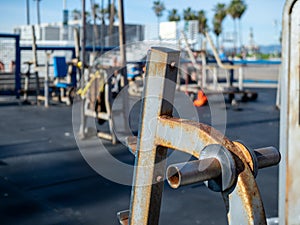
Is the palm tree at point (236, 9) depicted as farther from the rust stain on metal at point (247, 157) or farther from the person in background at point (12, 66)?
the rust stain on metal at point (247, 157)

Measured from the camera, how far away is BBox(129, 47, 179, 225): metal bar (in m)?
1.18

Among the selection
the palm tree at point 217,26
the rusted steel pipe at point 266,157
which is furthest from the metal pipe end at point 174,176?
the palm tree at point 217,26

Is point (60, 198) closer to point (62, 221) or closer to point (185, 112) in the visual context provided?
point (62, 221)

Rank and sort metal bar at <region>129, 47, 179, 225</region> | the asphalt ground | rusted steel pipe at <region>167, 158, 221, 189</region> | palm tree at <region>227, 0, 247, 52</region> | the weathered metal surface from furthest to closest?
1. palm tree at <region>227, 0, 247, 52</region>
2. the asphalt ground
3. metal bar at <region>129, 47, 179, 225</region>
4. rusted steel pipe at <region>167, 158, 221, 189</region>
5. the weathered metal surface

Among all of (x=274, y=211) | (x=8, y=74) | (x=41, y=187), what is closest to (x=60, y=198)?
(x=41, y=187)

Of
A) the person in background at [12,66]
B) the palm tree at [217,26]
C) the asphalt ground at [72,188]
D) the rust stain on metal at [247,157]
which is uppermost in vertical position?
the palm tree at [217,26]

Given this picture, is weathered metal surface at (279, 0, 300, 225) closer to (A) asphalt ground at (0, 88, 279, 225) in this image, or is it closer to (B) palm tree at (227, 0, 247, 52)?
(A) asphalt ground at (0, 88, 279, 225)

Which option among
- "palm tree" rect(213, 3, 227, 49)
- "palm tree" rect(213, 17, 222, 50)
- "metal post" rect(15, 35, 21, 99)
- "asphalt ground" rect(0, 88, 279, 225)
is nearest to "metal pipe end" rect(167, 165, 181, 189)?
"asphalt ground" rect(0, 88, 279, 225)

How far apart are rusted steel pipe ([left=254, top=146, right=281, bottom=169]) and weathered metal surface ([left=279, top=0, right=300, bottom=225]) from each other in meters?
0.27

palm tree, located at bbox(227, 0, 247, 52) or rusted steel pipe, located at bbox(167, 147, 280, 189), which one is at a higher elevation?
palm tree, located at bbox(227, 0, 247, 52)

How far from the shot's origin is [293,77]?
2.43 ft

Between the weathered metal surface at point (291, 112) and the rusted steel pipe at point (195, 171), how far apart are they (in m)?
0.18

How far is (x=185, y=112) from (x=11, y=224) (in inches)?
80.6

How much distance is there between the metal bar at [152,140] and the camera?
1.18 m
